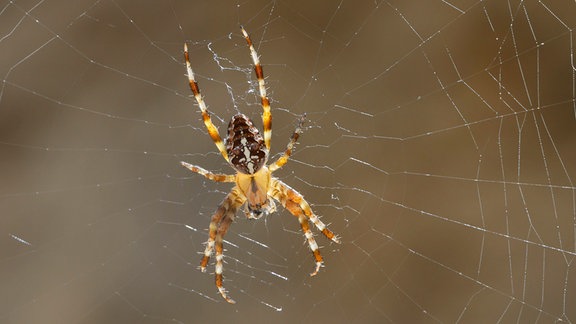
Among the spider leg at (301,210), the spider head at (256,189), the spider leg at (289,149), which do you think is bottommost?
the spider leg at (301,210)

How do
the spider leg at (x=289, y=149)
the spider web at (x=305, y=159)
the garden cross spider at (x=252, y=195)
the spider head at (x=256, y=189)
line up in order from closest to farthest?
1. the spider leg at (x=289, y=149)
2. the garden cross spider at (x=252, y=195)
3. the spider head at (x=256, y=189)
4. the spider web at (x=305, y=159)

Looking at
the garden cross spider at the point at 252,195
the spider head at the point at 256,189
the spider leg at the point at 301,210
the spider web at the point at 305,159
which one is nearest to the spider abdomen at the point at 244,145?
the garden cross spider at the point at 252,195

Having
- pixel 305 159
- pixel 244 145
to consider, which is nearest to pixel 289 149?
pixel 244 145

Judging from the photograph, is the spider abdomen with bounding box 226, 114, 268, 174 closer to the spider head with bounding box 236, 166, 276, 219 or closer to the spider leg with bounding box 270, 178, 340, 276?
the spider head with bounding box 236, 166, 276, 219

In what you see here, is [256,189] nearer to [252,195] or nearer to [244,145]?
[252,195]

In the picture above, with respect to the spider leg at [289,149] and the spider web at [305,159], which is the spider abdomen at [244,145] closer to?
the spider leg at [289,149]

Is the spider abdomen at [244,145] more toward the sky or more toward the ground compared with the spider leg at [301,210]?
more toward the sky

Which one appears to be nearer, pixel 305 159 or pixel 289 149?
pixel 289 149
